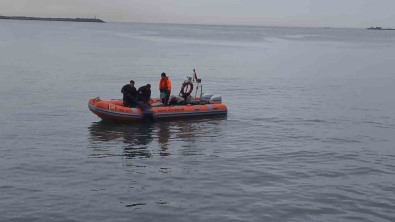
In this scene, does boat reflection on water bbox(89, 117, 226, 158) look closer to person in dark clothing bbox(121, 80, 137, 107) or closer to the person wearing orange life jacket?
person in dark clothing bbox(121, 80, 137, 107)

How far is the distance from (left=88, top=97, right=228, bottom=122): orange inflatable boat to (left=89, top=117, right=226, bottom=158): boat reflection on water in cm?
27

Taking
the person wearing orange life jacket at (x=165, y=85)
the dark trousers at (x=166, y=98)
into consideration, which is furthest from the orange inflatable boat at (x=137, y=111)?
the person wearing orange life jacket at (x=165, y=85)

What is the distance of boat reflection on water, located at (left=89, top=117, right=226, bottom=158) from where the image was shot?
16656 millimetres

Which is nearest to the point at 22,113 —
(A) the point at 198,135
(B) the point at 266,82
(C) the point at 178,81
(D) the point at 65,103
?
(D) the point at 65,103

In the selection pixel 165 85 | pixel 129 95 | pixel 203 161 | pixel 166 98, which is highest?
pixel 165 85

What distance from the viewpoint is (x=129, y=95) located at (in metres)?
20.8

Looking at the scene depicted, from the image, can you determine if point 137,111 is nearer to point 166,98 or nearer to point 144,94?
point 144,94

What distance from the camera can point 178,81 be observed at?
36406mm

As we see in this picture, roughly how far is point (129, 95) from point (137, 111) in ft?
2.47

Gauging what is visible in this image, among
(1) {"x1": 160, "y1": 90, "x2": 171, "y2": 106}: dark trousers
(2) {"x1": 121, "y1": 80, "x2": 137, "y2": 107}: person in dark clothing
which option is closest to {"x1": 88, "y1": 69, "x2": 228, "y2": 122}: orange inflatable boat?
(1) {"x1": 160, "y1": 90, "x2": 171, "y2": 106}: dark trousers

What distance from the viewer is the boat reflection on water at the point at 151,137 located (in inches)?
656

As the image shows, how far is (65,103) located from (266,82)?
1721cm

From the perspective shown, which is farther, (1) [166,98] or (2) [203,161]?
(1) [166,98]

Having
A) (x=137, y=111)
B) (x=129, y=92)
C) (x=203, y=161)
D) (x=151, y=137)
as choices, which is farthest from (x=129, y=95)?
(x=203, y=161)
